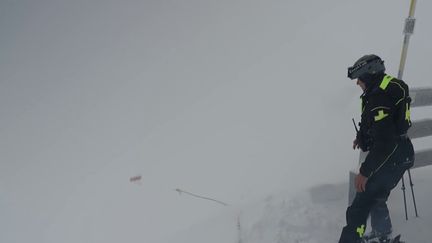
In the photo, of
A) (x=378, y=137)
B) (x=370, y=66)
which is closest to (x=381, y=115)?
(x=378, y=137)

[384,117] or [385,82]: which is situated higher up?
[385,82]

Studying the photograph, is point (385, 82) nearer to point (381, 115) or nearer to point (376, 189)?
point (381, 115)

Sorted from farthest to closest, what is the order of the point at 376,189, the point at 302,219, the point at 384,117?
1. the point at 302,219
2. the point at 376,189
3. the point at 384,117

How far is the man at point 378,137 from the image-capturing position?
338 centimetres

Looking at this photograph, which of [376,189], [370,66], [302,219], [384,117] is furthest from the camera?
[302,219]

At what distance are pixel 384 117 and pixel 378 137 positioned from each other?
21 cm

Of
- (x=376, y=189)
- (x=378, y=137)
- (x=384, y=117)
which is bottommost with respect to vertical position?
(x=376, y=189)

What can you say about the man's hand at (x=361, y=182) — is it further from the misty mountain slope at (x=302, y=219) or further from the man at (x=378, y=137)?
the misty mountain slope at (x=302, y=219)

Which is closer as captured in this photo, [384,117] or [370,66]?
[384,117]

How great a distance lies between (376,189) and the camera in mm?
3615

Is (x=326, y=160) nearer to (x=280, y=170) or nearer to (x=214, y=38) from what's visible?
(x=280, y=170)

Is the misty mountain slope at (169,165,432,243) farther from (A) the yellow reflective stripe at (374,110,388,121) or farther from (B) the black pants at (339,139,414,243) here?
(A) the yellow reflective stripe at (374,110,388,121)

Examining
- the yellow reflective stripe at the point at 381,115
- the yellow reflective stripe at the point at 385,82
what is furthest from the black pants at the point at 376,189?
the yellow reflective stripe at the point at 385,82

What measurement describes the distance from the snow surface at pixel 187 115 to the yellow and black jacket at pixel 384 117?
60.3 inches
